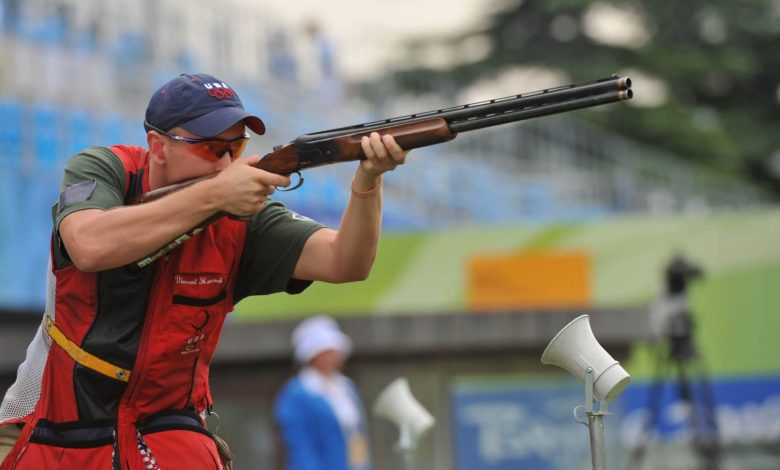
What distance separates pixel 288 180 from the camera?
154 inches

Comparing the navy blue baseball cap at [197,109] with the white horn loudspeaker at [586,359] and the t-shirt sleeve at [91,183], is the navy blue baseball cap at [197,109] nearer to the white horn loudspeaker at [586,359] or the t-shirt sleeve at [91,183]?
the t-shirt sleeve at [91,183]

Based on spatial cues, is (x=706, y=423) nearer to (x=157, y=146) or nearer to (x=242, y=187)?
(x=157, y=146)

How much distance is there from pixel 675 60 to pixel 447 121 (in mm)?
33661

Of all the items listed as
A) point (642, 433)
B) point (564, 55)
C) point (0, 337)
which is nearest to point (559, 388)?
point (642, 433)

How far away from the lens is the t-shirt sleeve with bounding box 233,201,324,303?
4.19m

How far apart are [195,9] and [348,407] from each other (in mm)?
9950

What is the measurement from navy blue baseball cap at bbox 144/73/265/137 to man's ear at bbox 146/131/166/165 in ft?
0.08

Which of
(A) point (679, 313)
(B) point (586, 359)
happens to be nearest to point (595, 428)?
(B) point (586, 359)

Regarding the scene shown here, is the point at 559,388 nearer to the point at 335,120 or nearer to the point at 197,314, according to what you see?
the point at 197,314

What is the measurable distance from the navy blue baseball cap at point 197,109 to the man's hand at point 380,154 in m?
0.32

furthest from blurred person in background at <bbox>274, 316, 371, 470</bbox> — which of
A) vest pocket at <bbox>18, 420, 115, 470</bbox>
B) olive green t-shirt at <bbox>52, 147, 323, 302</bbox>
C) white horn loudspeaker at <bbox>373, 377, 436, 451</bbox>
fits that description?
vest pocket at <bbox>18, 420, 115, 470</bbox>

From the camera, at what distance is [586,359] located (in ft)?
14.2

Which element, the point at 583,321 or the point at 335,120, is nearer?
the point at 583,321

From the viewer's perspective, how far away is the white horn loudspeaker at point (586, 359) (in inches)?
167
